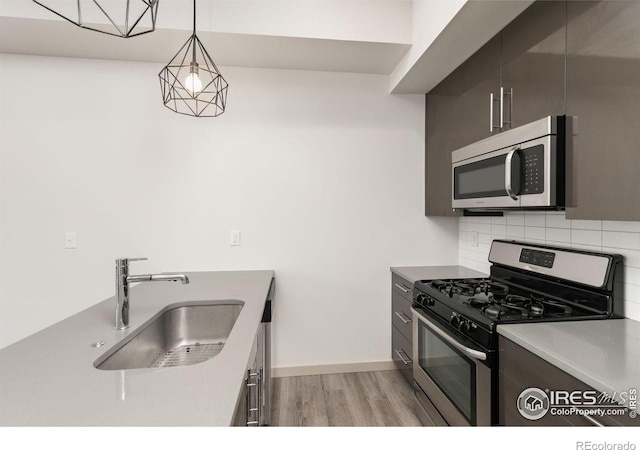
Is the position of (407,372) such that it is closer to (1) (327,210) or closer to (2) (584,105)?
(1) (327,210)

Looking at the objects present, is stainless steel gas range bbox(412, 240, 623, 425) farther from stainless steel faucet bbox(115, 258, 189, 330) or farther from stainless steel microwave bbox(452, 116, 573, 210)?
stainless steel faucet bbox(115, 258, 189, 330)

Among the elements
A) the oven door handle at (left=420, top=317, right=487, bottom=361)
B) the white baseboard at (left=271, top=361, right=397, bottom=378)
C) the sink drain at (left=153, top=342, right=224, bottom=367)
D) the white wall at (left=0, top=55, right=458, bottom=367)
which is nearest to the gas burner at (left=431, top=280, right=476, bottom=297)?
the oven door handle at (left=420, top=317, right=487, bottom=361)

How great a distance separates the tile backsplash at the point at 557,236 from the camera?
4.51ft

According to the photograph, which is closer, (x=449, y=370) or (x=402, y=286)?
(x=449, y=370)

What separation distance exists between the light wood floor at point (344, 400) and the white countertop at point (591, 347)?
44.5 inches

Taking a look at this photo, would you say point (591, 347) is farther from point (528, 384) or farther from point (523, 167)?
point (523, 167)

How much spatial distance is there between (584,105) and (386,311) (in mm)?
1925

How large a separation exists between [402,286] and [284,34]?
1873mm

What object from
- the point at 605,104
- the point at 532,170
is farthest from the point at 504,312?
the point at 605,104

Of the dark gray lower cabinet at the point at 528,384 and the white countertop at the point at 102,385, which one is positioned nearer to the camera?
the white countertop at the point at 102,385

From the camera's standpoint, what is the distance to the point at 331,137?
2635 mm

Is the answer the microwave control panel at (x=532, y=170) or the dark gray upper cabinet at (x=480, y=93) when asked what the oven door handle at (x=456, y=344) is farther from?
the dark gray upper cabinet at (x=480, y=93)

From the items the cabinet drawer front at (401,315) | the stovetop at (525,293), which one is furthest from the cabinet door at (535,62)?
the cabinet drawer front at (401,315)

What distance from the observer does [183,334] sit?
1.66 m
